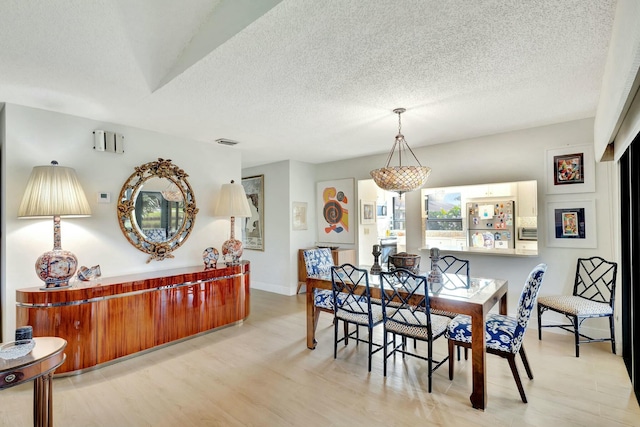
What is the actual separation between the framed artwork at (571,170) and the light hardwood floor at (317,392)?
1.69 m

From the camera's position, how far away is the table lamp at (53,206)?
2.74 m

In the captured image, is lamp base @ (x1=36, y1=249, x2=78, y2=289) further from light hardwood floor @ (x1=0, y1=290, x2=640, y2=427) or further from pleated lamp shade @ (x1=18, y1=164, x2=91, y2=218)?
light hardwood floor @ (x1=0, y1=290, x2=640, y2=427)

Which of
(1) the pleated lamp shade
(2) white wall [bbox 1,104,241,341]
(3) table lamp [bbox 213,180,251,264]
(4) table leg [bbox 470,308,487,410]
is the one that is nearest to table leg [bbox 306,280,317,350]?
(3) table lamp [bbox 213,180,251,264]

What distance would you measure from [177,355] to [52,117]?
267 centimetres

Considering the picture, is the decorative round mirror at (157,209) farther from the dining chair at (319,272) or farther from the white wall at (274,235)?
the white wall at (274,235)

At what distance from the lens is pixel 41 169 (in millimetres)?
2809

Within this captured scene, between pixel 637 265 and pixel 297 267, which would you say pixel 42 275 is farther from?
pixel 637 265

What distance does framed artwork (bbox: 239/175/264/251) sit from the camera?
6.18m

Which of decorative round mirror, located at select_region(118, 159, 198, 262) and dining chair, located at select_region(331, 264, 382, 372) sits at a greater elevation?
decorative round mirror, located at select_region(118, 159, 198, 262)

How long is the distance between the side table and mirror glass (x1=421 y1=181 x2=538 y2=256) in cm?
421

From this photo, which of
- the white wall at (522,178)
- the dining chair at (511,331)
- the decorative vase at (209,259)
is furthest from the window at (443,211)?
the decorative vase at (209,259)

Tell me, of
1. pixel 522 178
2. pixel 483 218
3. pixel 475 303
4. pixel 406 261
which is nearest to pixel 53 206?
pixel 406 261

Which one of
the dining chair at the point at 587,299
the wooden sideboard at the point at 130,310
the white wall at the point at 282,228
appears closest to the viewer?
the wooden sideboard at the point at 130,310

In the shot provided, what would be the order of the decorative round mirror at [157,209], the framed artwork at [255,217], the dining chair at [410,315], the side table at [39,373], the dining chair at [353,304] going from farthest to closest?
the framed artwork at [255,217]
the decorative round mirror at [157,209]
the dining chair at [353,304]
the dining chair at [410,315]
the side table at [39,373]
